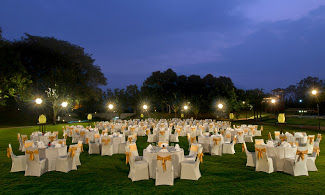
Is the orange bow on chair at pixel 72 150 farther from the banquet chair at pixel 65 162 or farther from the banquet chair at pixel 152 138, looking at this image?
the banquet chair at pixel 152 138

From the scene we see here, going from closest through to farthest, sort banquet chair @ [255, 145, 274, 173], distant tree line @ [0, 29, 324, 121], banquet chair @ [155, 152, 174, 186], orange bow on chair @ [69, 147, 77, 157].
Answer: banquet chair @ [155, 152, 174, 186], banquet chair @ [255, 145, 274, 173], orange bow on chair @ [69, 147, 77, 157], distant tree line @ [0, 29, 324, 121]

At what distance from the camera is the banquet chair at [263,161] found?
7887 millimetres

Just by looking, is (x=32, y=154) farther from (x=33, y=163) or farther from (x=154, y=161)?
(x=154, y=161)

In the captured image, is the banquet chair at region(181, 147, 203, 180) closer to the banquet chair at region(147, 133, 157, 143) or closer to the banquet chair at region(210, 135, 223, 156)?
the banquet chair at region(210, 135, 223, 156)

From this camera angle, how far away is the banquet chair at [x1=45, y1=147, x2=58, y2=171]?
8242 mm

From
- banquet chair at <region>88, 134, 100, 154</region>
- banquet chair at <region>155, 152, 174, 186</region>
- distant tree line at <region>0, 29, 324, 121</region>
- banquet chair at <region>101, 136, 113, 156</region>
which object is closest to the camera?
banquet chair at <region>155, 152, 174, 186</region>

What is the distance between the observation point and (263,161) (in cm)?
798

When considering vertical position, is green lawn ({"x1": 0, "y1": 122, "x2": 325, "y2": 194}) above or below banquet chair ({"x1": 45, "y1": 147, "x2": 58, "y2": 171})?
below

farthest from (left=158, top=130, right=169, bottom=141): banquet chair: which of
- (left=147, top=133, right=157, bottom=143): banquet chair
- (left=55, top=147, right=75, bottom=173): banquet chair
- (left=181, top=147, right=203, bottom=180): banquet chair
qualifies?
(left=181, top=147, right=203, bottom=180): banquet chair

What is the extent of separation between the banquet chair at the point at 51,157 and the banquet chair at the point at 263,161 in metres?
6.73

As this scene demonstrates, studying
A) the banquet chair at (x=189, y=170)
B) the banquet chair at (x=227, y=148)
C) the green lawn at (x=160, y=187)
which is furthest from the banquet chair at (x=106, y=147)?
the banquet chair at (x=227, y=148)

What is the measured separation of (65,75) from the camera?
97.8ft

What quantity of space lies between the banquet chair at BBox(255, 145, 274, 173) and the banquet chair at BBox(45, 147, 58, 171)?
22.1 feet

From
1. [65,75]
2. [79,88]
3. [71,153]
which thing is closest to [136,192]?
[71,153]
